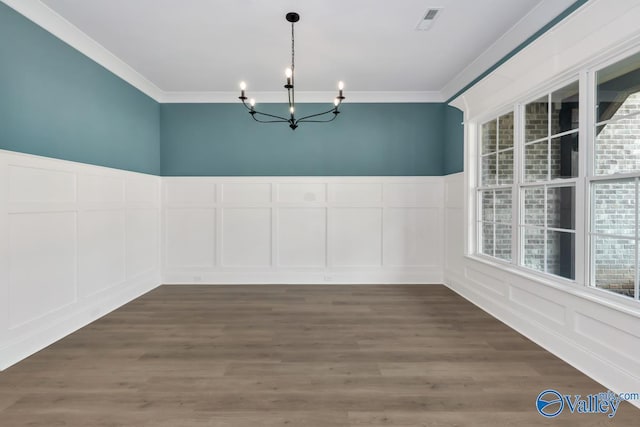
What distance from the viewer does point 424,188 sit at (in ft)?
16.9

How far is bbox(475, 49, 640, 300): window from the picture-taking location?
225 centimetres

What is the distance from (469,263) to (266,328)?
260 cm

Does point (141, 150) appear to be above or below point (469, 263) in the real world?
above

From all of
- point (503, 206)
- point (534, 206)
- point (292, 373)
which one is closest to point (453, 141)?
point (503, 206)

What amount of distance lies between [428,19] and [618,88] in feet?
4.99

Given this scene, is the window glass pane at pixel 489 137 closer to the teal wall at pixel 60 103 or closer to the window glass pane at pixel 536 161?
the window glass pane at pixel 536 161

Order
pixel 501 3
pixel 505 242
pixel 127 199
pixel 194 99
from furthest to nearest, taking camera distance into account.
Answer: pixel 194 99, pixel 127 199, pixel 505 242, pixel 501 3

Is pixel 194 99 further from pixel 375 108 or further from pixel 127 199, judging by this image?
pixel 375 108

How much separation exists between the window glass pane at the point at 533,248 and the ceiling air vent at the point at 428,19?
6.84ft

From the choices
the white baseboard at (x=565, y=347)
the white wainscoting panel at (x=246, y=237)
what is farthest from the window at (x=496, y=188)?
the white wainscoting panel at (x=246, y=237)

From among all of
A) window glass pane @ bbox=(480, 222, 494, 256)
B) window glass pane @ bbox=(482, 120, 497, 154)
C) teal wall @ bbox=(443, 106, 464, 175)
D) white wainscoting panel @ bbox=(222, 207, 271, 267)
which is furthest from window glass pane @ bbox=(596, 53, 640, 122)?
white wainscoting panel @ bbox=(222, 207, 271, 267)

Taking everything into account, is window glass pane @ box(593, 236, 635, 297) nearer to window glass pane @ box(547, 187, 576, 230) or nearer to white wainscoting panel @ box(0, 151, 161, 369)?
window glass pane @ box(547, 187, 576, 230)

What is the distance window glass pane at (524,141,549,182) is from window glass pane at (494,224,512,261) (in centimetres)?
63

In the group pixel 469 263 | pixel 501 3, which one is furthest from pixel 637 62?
pixel 469 263
